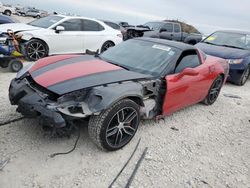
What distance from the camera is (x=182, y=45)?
4008mm

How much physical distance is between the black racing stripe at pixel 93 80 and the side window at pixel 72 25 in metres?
4.91

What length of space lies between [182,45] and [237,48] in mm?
4151

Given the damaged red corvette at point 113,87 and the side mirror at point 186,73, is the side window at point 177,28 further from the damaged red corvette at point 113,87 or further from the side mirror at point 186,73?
the side mirror at point 186,73

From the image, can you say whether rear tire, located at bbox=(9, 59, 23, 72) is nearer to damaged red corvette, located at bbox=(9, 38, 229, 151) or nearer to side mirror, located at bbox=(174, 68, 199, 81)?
damaged red corvette, located at bbox=(9, 38, 229, 151)

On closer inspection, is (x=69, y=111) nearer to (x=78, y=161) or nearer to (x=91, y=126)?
(x=91, y=126)

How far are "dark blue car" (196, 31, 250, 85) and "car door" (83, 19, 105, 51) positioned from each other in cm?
347

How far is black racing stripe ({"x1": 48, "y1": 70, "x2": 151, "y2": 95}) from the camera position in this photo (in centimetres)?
269

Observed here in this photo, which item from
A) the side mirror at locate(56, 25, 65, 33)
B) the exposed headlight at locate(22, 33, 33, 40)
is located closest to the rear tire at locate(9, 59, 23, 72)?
the exposed headlight at locate(22, 33, 33, 40)

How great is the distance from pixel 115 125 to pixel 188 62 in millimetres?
1861

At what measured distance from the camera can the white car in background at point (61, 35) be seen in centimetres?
667

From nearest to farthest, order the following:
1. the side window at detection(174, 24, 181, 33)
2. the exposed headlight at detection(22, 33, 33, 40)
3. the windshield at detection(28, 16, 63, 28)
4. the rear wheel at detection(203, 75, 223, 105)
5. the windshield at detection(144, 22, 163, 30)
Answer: the rear wheel at detection(203, 75, 223, 105)
the exposed headlight at detection(22, 33, 33, 40)
the windshield at detection(28, 16, 63, 28)
the windshield at detection(144, 22, 163, 30)
the side window at detection(174, 24, 181, 33)

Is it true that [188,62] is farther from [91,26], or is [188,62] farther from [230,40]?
[91,26]

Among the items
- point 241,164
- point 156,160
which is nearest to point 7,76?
point 156,160

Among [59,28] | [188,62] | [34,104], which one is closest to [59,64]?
[34,104]
